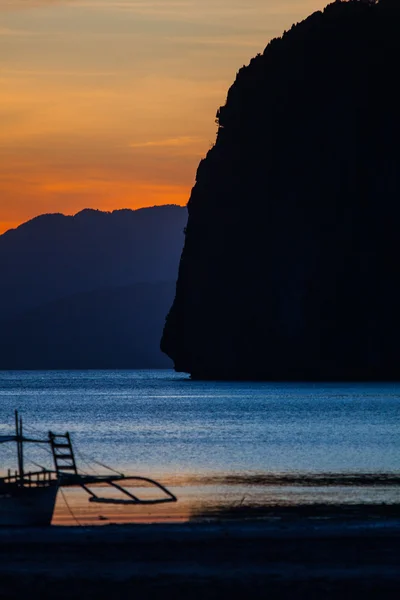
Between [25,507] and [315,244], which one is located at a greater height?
[315,244]

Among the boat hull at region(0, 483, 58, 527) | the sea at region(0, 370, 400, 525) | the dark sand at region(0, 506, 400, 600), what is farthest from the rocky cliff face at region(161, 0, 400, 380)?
the dark sand at region(0, 506, 400, 600)

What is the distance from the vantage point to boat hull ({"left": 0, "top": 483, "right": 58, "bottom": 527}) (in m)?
Result: 28.7

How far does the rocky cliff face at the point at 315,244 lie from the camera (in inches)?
7106

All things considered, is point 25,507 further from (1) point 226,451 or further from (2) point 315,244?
(2) point 315,244

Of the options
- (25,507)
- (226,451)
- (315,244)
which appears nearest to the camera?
(25,507)

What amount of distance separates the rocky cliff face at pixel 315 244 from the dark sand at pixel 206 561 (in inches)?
5960

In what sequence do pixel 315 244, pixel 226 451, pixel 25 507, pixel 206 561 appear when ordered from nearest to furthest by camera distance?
pixel 206 561
pixel 25 507
pixel 226 451
pixel 315 244

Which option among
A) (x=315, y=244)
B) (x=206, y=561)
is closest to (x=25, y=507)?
(x=206, y=561)

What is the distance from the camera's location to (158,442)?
2881 inches

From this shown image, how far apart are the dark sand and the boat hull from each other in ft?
2.04

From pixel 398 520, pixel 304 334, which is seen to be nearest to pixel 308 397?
pixel 304 334

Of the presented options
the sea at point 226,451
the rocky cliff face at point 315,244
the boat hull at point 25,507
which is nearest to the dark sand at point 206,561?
the boat hull at point 25,507

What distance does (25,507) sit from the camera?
2878 cm

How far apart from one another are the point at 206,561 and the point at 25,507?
732 centimetres
